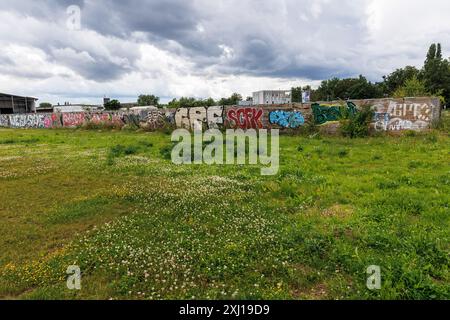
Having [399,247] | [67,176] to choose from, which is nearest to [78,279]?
[399,247]

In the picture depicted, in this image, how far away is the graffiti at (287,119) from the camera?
74.0 ft

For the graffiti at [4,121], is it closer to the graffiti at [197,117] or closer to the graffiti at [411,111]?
the graffiti at [197,117]

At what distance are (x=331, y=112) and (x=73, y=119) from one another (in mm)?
35435

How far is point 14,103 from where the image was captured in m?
69.0

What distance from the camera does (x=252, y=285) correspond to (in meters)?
4.03

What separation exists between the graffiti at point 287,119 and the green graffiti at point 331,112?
3.92 ft

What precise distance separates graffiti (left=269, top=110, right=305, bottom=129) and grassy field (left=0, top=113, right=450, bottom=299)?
12.4 metres

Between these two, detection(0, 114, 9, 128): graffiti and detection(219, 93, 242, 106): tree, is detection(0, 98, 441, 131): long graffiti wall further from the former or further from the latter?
detection(219, 93, 242, 106): tree

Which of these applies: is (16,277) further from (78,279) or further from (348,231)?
(348,231)

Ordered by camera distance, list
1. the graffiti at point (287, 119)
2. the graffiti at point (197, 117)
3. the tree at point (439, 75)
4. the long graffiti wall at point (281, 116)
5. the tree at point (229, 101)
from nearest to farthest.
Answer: the long graffiti wall at point (281, 116) → the graffiti at point (287, 119) → the graffiti at point (197, 117) → the tree at point (439, 75) → the tree at point (229, 101)

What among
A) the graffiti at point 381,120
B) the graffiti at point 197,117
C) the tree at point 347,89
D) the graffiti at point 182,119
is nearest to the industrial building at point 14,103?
the graffiti at point 182,119

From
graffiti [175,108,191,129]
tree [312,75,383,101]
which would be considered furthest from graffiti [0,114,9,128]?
tree [312,75,383,101]

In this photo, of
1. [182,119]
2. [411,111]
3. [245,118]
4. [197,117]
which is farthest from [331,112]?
[182,119]

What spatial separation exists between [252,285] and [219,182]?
17.7 ft
